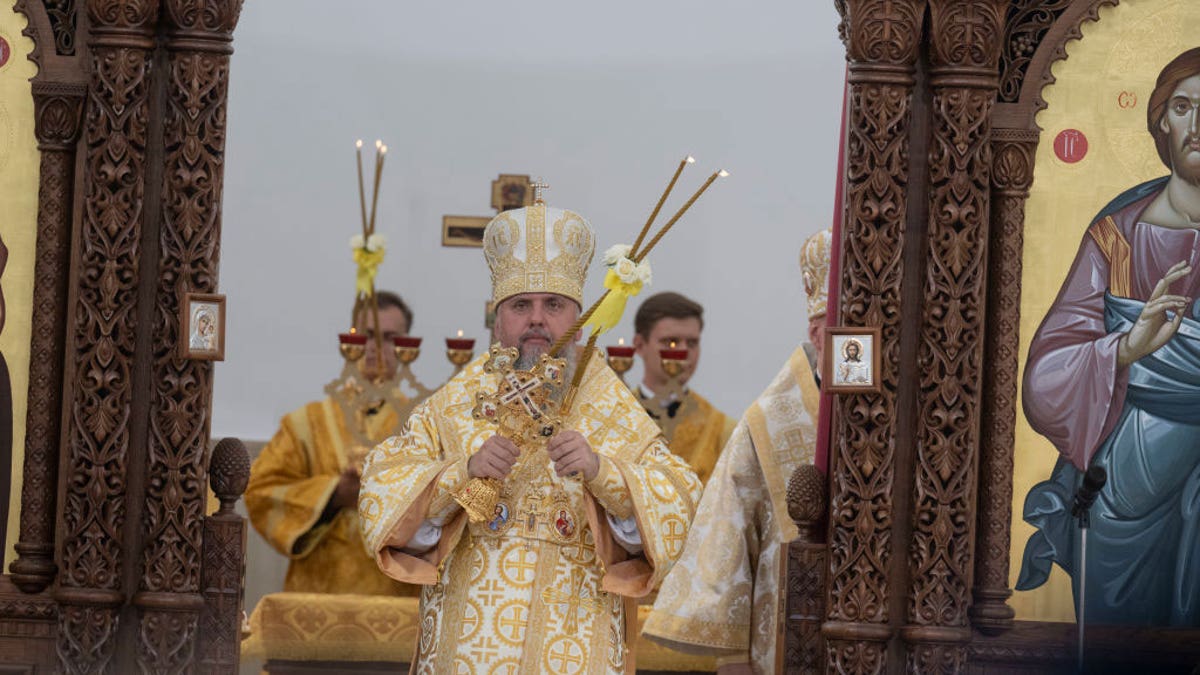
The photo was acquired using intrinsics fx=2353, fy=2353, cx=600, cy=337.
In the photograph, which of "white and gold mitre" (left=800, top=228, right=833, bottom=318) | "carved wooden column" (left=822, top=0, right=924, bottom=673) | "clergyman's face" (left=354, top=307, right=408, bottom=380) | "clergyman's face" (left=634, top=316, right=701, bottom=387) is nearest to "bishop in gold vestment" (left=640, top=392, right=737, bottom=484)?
"clergyman's face" (left=634, top=316, right=701, bottom=387)

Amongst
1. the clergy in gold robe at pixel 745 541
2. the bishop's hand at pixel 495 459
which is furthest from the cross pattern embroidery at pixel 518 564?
the clergy in gold robe at pixel 745 541

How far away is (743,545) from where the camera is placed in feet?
27.4

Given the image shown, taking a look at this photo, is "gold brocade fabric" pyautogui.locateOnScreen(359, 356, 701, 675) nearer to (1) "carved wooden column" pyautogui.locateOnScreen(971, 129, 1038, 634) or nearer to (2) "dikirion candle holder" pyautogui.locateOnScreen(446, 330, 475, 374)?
(1) "carved wooden column" pyautogui.locateOnScreen(971, 129, 1038, 634)

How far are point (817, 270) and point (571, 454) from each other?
2.37 metres

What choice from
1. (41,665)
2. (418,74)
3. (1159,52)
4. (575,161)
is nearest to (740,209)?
(575,161)

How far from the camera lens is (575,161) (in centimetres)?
1305

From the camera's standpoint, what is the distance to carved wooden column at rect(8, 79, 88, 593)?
7.23 metres

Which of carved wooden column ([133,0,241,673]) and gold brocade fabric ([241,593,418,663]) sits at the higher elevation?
carved wooden column ([133,0,241,673])

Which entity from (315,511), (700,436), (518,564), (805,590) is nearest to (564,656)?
(518,564)

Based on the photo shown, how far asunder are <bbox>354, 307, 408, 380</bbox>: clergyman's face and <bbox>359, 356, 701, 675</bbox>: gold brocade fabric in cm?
376

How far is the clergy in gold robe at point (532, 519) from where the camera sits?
263 inches

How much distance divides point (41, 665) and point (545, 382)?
190cm

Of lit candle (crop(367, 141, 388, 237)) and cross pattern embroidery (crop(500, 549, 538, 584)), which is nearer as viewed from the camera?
cross pattern embroidery (crop(500, 549, 538, 584))

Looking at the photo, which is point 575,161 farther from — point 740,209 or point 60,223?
point 60,223
